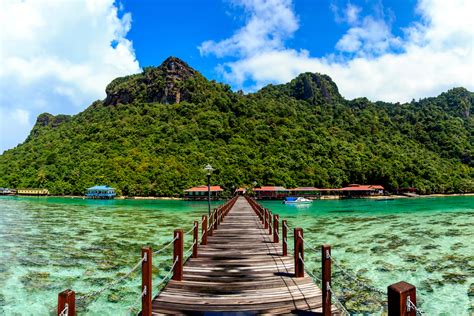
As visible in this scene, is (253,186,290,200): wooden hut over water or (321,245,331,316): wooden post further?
(253,186,290,200): wooden hut over water

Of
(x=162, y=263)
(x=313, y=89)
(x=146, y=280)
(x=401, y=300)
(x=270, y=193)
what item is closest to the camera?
(x=401, y=300)

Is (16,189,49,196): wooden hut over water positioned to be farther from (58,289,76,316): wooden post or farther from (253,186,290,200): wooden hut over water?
(58,289,76,316): wooden post

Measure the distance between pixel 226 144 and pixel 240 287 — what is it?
7958 centimetres

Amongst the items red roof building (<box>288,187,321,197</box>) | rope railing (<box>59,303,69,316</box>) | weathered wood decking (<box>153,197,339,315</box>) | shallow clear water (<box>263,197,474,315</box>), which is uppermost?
rope railing (<box>59,303,69,316</box>)

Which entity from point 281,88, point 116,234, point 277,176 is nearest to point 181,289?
point 116,234

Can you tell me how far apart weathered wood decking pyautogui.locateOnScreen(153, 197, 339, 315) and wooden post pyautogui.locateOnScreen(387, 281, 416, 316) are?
2192 mm

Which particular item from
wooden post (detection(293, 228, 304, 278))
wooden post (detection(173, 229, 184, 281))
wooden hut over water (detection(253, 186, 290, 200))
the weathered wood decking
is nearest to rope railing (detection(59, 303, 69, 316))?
the weathered wood decking

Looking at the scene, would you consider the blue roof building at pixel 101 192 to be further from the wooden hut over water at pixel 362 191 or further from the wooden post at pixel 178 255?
the wooden post at pixel 178 255

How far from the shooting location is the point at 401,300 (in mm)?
2596

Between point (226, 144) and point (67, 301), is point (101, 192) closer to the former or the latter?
point (226, 144)

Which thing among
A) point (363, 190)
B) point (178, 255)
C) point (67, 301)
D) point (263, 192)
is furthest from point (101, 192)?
point (67, 301)

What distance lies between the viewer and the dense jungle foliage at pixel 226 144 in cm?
7181

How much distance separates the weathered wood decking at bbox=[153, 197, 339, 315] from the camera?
4.91 metres

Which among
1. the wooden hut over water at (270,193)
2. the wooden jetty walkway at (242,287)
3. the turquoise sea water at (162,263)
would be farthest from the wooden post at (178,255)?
the wooden hut over water at (270,193)
